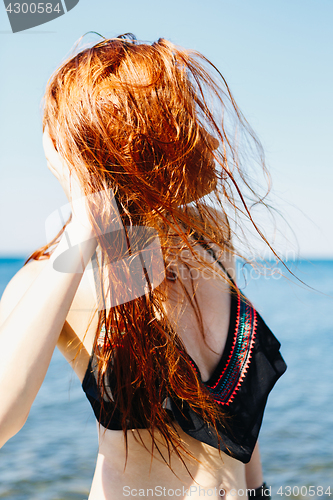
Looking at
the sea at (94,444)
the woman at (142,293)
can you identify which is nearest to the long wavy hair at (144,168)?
the woman at (142,293)

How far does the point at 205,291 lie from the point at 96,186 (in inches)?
22.1

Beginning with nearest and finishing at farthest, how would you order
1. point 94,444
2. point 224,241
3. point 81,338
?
1. point 81,338
2. point 224,241
3. point 94,444

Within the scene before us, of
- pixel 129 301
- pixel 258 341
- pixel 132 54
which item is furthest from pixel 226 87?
pixel 258 341

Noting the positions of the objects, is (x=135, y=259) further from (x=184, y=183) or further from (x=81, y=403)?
(x=81, y=403)

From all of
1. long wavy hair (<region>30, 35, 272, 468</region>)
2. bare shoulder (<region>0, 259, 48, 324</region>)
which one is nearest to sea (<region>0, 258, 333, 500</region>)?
long wavy hair (<region>30, 35, 272, 468</region>)

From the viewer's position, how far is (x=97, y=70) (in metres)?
0.89

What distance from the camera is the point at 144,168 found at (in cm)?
92

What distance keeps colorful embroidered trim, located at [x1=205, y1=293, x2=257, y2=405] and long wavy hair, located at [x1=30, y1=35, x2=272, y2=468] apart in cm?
5

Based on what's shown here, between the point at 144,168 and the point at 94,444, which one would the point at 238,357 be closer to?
the point at 144,168

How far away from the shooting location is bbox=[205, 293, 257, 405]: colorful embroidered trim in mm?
1130

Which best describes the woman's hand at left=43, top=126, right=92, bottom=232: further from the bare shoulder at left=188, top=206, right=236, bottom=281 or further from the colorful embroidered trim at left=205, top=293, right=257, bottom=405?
the colorful embroidered trim at left=205, top=293, right=257, bottom=405

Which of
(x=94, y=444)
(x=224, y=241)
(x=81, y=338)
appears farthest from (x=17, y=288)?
(x=94, y=444)

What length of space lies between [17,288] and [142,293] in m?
0.34

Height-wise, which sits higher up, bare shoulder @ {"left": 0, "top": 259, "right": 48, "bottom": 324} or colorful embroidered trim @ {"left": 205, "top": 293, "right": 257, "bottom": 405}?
bare shoulder @ {"left": 0, "top": 259, "right": 48, "bottom": 324}
